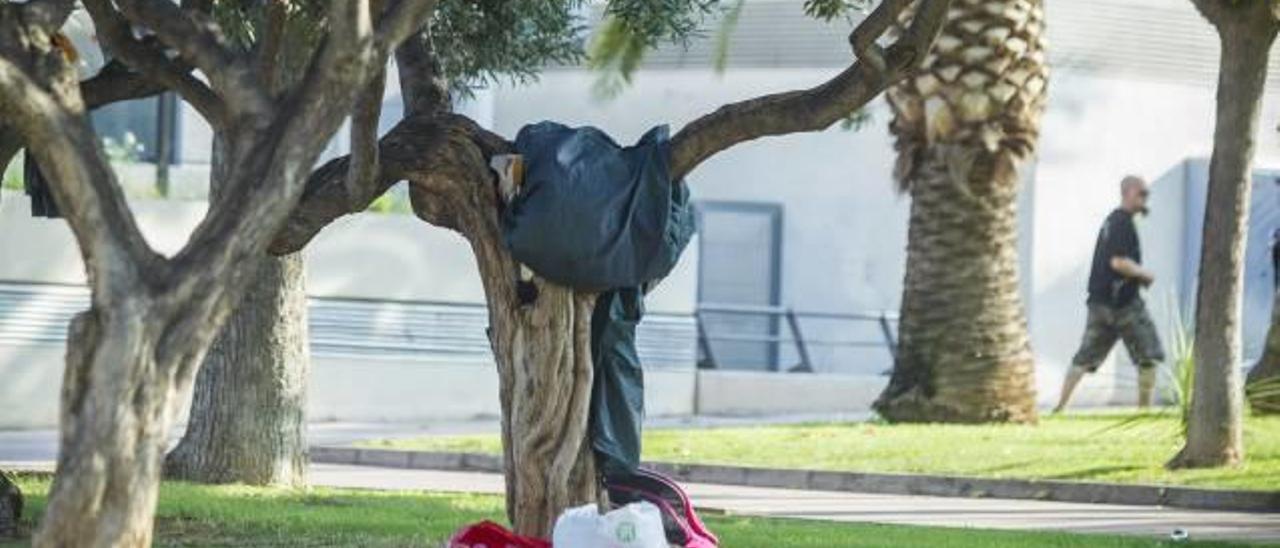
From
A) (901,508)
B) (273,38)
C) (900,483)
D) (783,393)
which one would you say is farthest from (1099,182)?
(273,38)

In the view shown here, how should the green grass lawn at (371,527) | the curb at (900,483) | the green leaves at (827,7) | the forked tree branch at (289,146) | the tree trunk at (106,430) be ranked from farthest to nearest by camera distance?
the curb at (900,483) < the green leaves at (827,7) < the green grass lawn at (371,527) < the forked tree branch at (289,146) < the tree trunk at (106,430)

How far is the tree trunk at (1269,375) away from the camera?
1805cm

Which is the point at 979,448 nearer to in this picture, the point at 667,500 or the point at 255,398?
the point at 255,398

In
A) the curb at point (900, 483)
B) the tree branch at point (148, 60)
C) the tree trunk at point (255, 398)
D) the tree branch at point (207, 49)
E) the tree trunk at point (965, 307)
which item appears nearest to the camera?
the tree branch at point (207, 49)

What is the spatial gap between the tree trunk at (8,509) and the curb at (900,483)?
710cm

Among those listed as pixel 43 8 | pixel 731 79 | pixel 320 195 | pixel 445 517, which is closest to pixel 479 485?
pixel 445 517

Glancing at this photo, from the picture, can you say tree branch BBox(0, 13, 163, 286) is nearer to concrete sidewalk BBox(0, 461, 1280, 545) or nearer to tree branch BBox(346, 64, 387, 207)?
tree branch BBox(346, 64, 387, 207)

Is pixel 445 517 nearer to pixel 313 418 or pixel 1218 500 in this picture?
pixel 1218 500

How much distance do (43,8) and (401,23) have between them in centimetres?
113

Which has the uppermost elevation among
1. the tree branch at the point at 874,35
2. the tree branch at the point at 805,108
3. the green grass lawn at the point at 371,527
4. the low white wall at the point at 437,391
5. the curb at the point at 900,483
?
the tree branch at the point at 874,35

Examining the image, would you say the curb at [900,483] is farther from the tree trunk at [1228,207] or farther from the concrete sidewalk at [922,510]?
the tree trunk at [1228,207]

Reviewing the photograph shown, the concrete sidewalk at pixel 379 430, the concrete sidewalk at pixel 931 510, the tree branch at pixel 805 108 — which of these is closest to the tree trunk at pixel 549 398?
the tree branch at pixel 805 108

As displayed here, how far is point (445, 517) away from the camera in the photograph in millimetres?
12102

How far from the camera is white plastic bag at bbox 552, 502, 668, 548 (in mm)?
8438
